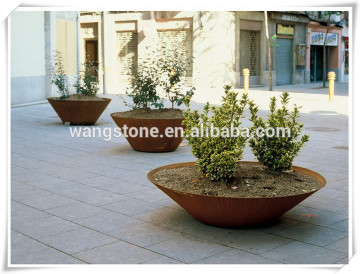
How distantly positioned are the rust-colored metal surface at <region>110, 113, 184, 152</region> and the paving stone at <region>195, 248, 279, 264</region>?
463 cm

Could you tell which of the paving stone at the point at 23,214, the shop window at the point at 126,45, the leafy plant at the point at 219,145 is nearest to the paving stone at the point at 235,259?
the leafy plant at the point at 219,145

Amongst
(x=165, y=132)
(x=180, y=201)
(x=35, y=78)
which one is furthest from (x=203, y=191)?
(x=35, y=78)

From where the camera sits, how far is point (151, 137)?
884 cm

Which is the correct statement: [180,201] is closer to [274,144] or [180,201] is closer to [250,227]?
[250,227]

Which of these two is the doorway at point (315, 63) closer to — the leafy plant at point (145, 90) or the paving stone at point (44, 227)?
the leafy plant at point (145, 90)

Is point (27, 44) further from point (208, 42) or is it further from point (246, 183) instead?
point (246, 183)

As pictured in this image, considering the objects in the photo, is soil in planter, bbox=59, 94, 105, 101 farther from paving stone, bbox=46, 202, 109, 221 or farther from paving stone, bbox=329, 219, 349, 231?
paving stone, bbox=329, 219, 349, 231

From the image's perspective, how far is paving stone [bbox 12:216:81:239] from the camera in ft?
15.6

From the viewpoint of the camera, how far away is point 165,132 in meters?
8.82

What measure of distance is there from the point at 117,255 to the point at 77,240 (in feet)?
1.70

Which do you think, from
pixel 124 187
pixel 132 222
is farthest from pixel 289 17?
pixel 132 222

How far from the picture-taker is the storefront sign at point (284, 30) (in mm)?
31719

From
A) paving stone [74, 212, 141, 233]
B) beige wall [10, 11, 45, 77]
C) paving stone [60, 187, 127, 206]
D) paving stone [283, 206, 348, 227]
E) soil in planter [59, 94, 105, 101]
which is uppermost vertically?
beige wall [10, 11, 45, 77]

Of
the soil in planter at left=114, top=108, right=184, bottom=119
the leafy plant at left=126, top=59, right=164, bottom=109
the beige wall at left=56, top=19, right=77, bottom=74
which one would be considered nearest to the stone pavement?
the soil in planter at left=114, top=108, right=184, bottom=119
